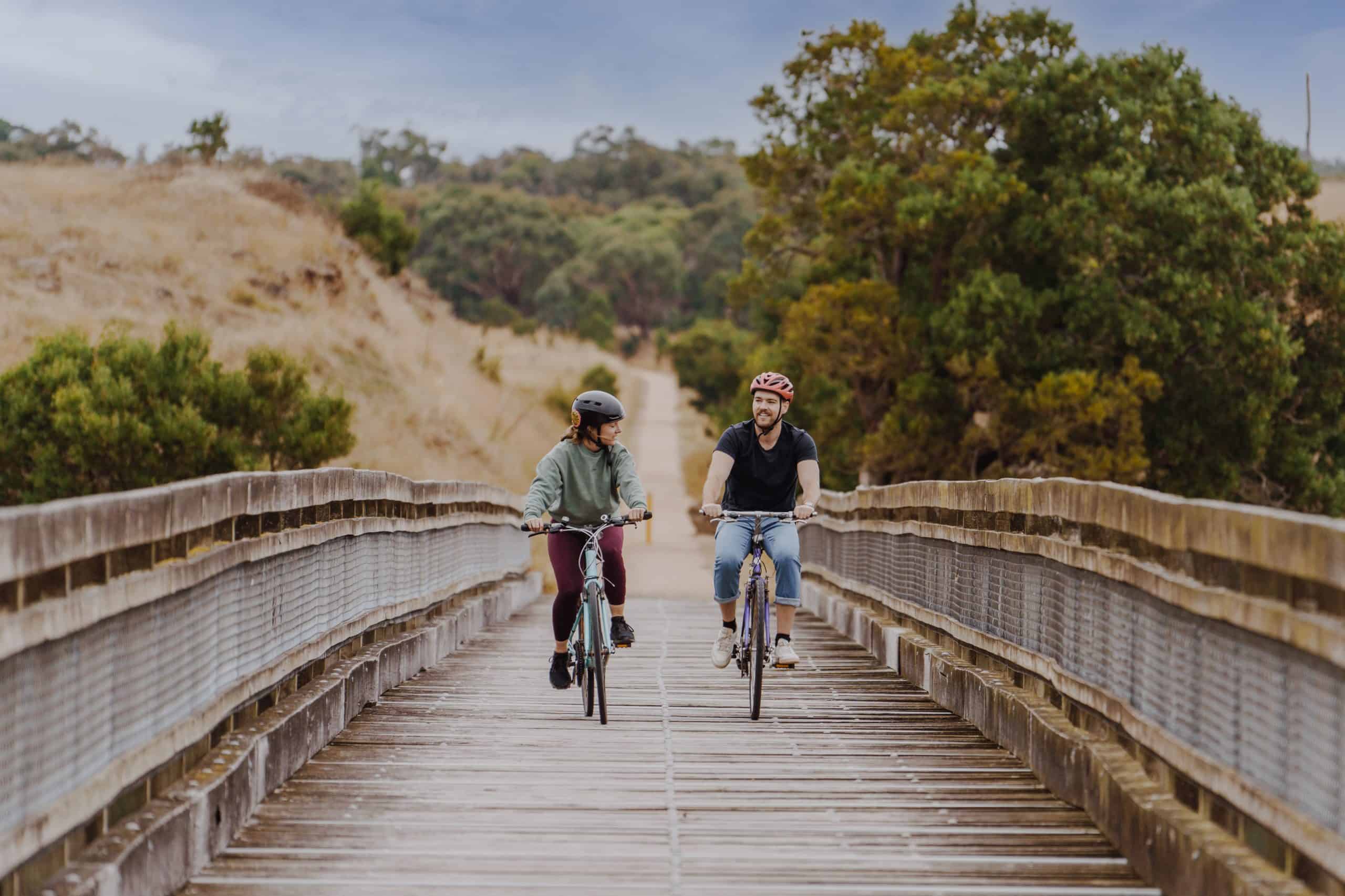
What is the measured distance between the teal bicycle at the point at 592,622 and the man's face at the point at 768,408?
0.91 metres

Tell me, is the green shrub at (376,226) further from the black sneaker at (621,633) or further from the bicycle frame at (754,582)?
the black sneaker at (621,633)

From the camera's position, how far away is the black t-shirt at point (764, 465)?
9773 millimetres

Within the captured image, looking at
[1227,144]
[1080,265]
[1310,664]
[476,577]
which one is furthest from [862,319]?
[1310,664]

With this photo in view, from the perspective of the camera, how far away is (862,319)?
32531mm

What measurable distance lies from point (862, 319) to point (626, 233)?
7438cm

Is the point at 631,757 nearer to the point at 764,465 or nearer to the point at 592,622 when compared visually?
the point at 592,622

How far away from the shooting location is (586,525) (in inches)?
380

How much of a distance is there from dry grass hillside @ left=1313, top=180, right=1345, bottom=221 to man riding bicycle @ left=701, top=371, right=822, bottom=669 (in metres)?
85.8

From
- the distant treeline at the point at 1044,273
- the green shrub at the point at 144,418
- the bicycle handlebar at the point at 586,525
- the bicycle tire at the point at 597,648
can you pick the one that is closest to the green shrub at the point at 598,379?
the distant treeline at the point at 1044,273

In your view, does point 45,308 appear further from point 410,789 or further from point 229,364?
point 410,789

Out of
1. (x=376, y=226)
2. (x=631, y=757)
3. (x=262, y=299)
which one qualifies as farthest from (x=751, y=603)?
(x=376, y=226)

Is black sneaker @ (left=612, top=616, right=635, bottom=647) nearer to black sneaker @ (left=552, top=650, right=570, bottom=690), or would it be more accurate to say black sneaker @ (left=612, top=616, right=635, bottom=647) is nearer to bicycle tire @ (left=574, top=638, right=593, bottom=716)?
bicycle tire @ (left=574, top=638, right=593, bottom=716)

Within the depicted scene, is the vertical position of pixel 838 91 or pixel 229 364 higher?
pixel 838 91

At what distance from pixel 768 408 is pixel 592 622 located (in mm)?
1617
